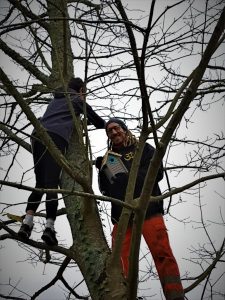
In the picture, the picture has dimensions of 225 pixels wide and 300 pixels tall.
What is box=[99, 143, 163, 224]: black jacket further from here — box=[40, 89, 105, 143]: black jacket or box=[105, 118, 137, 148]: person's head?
box=[40, 89, 105, 143]: black jacket

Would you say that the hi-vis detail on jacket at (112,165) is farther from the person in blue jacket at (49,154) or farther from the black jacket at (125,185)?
the person in blue jacket at (49,154)

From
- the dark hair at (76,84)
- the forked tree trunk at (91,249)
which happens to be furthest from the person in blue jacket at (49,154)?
the forked tree trunk at (91,249)

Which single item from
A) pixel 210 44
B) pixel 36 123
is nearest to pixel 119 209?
pixel 36 123

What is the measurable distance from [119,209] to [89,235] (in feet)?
1.84

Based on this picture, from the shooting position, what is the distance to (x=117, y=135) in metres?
2.96

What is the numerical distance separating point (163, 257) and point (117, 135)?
3.77 feet

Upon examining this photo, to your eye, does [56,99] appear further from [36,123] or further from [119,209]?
[36,123]

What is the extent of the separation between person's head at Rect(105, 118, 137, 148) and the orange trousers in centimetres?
77

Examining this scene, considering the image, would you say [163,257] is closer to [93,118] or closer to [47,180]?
[47,180]

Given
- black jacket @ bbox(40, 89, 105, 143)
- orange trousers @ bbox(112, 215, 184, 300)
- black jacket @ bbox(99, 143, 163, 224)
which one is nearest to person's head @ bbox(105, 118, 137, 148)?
black jacket @ bbox(99, 143, 163, 224)

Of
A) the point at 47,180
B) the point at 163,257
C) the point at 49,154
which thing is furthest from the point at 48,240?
the point at 163,257

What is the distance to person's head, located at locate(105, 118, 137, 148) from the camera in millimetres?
2949

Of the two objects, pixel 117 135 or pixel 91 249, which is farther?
pixel 117 135

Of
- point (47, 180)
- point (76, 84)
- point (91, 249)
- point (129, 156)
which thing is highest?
point (76, 84)
